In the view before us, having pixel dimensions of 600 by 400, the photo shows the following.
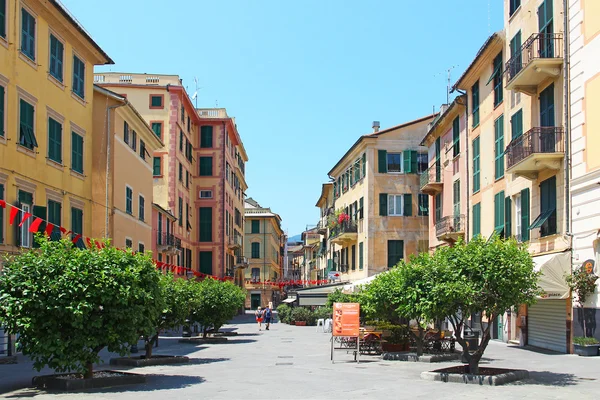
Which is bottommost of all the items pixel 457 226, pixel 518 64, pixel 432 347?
pixel 432 347

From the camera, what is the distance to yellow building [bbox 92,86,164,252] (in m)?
32.0

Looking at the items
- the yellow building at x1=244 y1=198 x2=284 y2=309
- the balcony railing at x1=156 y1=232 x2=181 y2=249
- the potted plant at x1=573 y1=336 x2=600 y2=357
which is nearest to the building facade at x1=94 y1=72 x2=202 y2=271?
the balcony railing at x1=156 y1=232 x2=181 y2=249

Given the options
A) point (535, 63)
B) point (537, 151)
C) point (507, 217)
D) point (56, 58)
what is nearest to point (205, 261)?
point (56, 58)

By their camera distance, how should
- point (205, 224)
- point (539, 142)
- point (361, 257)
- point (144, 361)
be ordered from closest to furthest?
1. point (144, 361)
2. point (539, 142)
3. point (361, 257)
4. point (205, 224)

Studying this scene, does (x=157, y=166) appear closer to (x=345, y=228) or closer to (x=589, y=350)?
(x=345, y=228)

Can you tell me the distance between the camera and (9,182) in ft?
A: 76.6

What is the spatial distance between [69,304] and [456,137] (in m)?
26.8

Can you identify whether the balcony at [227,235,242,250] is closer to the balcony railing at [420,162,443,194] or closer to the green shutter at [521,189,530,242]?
the balcony railing at [420,162,443,194]

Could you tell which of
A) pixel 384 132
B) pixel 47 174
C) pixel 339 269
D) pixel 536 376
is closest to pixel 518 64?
pixel 536 376

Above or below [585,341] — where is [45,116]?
above

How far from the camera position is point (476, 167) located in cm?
3422

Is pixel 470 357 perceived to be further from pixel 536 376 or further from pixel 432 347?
pixel 432 347

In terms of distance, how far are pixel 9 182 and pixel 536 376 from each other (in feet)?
54.7

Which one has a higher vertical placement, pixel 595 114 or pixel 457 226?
pixel 595 114
